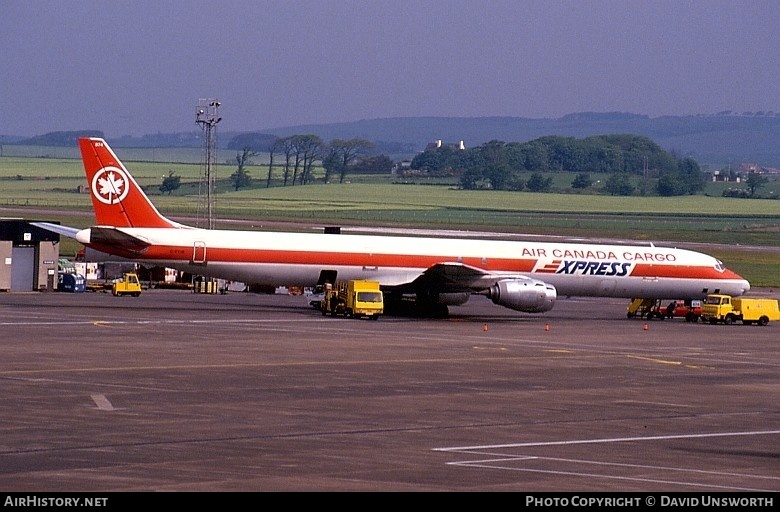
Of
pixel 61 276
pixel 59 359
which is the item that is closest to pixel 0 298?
pixel 61 276

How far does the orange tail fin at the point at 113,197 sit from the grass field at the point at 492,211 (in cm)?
4377

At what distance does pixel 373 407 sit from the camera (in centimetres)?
2639

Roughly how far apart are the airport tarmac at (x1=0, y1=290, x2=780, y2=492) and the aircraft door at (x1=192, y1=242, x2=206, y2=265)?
11.2ft

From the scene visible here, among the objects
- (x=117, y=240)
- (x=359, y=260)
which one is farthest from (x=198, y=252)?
(x=359, y=260)

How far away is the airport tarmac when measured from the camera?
1853cm

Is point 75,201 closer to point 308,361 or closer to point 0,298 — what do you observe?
point 0,298

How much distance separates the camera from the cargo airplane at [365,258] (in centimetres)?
5162

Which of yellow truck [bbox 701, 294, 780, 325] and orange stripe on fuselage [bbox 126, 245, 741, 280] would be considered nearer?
orange stripe on fuselage [bbox 126, 245, 741, 280]

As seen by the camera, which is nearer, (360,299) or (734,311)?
(360,299)

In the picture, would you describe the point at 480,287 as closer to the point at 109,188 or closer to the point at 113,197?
the point at 113,197

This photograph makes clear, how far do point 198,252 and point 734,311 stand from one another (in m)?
23.4

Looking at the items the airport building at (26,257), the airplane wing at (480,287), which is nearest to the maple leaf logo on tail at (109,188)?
the airplane wing at (480,287)

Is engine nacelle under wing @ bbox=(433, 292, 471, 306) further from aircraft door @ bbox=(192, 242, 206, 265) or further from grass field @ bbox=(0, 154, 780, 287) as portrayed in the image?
grass field @ bbox=(0, 154, 780, 287)

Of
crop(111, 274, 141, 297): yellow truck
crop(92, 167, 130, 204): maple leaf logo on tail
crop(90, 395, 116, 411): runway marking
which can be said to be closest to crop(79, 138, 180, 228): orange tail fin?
crop(92, 167, 130, 204): maple leaf logo on tail
